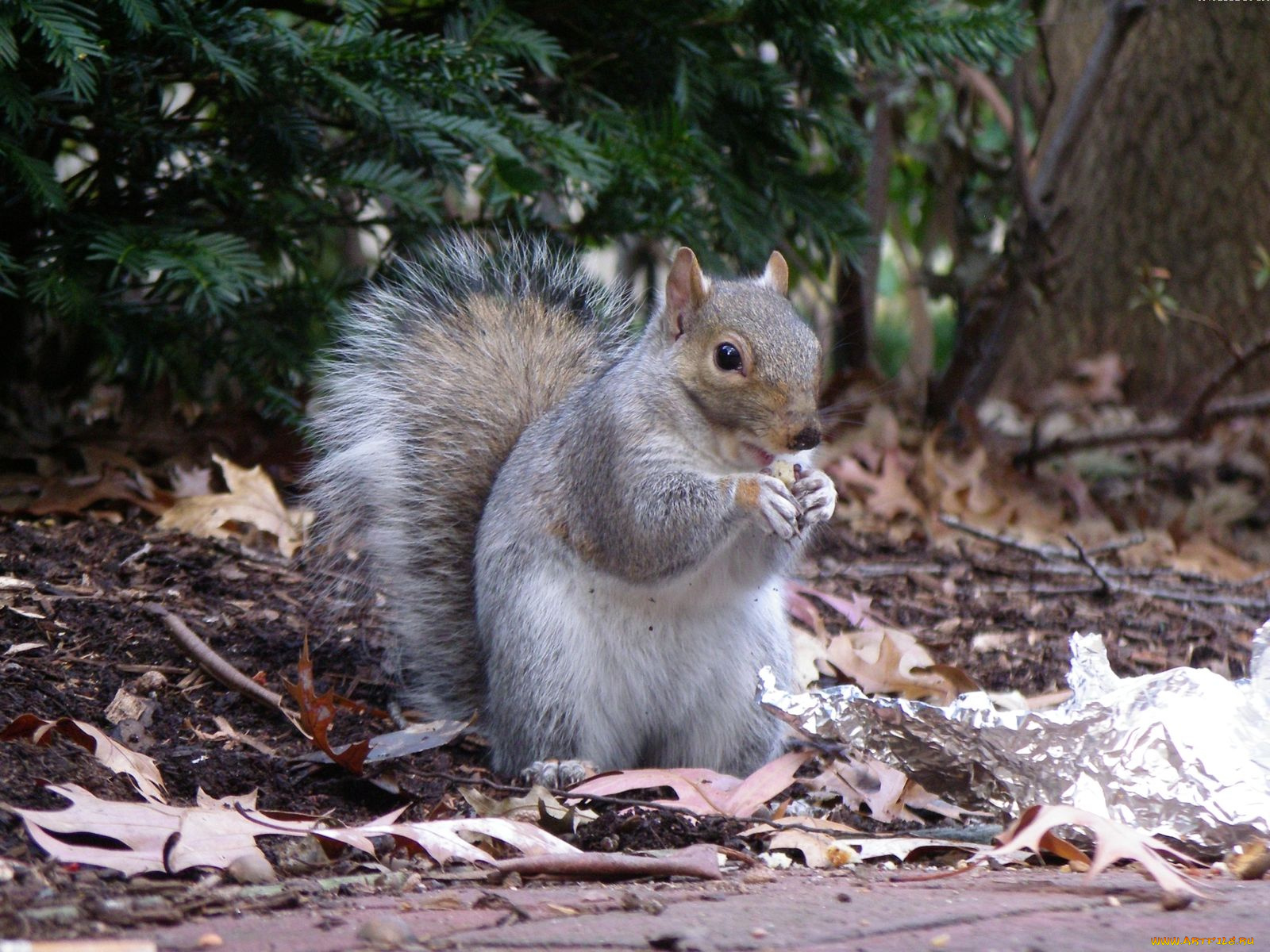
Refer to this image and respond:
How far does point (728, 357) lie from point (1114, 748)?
0.88 meters

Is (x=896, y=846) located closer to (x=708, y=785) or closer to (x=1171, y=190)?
(x=708, y=785)

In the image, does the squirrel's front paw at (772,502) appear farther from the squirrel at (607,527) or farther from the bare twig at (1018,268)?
the bare twig at (1018,268)

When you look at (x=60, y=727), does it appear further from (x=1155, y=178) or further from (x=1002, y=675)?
(x=1155, y=178)

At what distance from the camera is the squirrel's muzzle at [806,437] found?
2.26 m

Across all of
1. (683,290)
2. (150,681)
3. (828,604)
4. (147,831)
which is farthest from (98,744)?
(828,604)

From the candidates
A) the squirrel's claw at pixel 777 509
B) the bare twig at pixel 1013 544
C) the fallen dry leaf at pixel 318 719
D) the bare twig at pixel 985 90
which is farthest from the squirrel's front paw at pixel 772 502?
the bare twig at pixel 985 90

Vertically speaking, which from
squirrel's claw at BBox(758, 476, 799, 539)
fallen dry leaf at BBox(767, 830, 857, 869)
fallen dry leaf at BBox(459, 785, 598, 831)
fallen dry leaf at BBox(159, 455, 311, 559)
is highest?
squirrel's claw at BBox(758, 476, 799, 539)

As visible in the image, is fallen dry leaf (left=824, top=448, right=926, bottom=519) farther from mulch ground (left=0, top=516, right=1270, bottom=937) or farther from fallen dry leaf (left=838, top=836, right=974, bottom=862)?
fallen dry leaf (left=838, top=836, right=974, bottom=862)

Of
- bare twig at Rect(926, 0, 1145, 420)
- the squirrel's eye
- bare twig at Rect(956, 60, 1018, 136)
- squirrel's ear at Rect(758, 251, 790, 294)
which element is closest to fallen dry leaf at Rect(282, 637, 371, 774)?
the squirrel's eye

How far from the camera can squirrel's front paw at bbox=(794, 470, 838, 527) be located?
2338 millimetres

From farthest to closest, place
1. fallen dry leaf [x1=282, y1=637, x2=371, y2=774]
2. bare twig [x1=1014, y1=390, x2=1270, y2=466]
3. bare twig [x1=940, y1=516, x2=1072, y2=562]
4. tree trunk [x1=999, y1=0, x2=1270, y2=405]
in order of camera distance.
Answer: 1. tree trunk [x1=999, y1=0, x2=1270, y2=405]
2. bare twig [x1=1014, y1=390, x2=1270, y2=466]
3. bare twig [x1=940, y1=516, x2=1072, y2=562]
4. fallen dry leaf [x1=282, y1=637, x2=371, y2=774]

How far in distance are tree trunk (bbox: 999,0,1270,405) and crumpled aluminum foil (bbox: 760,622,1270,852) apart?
2933 millimetres

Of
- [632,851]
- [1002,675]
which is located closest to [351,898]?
[632,851]

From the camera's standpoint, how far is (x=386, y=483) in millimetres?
2812
